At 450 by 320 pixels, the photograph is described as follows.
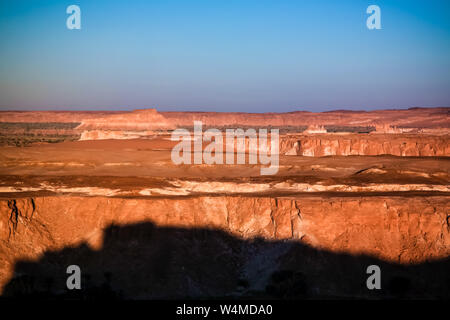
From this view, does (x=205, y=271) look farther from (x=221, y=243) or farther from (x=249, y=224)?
(x=249, y=224)

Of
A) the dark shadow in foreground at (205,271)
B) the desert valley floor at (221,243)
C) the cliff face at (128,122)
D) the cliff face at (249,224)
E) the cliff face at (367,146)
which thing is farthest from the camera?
the cliff face at (128,122)

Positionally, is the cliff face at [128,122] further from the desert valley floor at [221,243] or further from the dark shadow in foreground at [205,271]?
the dark shadow in foreground at [205,271]

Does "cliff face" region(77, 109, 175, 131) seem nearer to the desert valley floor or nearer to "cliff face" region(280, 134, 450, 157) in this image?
"cliff face" region(280, 134, 450, 157)

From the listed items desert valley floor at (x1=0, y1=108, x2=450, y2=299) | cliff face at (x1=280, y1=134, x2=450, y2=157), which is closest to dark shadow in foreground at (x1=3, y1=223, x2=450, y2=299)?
desert valley floor at (x1=0, y1=108, x2=450, y2=299)

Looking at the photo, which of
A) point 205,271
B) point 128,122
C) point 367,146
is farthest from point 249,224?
point 128,122

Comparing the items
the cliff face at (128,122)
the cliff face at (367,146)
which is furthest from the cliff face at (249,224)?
the cliff face at (128,122)
